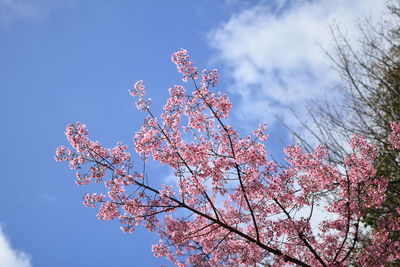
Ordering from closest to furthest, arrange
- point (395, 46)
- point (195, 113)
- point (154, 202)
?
1. point (154, 202)
2. point (195, 113)
3. point (395, 46)

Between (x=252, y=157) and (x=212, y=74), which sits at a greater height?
(x=212, y=74)

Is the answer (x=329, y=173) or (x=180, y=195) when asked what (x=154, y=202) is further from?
(x=329, y=173)

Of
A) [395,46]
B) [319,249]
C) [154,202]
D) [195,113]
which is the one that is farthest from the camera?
[395,46]

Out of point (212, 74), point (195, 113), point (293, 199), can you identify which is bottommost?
point (293, 199)

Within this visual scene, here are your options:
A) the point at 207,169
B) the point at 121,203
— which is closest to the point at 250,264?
the point at 207,169

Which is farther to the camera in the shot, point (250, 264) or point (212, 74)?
point (250, 264)

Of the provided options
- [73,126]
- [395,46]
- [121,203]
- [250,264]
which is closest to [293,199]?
[250,264]

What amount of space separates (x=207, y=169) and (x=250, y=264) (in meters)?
1.74

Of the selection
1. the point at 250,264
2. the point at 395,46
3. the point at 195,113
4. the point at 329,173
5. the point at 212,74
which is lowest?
the point at 250,264

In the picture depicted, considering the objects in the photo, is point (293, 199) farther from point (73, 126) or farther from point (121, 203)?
point (73, 126)

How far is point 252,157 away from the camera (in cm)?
496

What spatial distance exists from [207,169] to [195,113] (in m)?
0.78

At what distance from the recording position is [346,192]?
17.1ft

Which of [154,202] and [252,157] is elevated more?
[252,157]
